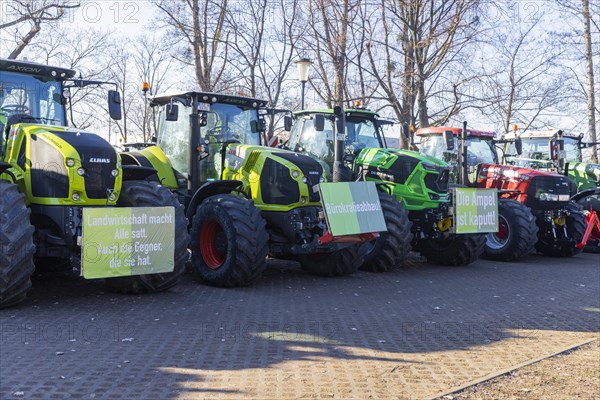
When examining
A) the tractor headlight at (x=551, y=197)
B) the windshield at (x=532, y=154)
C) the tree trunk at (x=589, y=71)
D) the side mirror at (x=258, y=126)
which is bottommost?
the tractor headlight at (x=551, y=197)

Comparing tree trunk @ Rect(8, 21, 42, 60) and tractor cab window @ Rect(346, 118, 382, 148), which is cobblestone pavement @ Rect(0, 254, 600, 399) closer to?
tractor cab window @ Rect(346, 118, 382, 148)

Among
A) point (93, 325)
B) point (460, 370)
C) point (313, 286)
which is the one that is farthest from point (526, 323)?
point (93, 325)

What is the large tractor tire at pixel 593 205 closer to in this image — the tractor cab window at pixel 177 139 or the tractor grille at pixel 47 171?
the tractor cab window at pixel 177 139

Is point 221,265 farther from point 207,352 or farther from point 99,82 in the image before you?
point 207,352

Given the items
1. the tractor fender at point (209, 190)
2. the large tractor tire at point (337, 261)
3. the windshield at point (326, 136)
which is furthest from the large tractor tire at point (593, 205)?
the tractor fender at point (209, 190)

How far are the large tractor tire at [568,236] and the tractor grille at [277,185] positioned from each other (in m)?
7.06

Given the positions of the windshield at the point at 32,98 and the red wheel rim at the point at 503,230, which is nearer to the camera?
the windshield at the point at 32,98

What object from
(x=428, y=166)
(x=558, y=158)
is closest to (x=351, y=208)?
(x=428, y=166)

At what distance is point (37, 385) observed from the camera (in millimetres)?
5023

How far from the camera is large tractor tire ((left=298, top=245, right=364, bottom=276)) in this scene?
428 inches

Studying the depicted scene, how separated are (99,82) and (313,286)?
4.11 meters

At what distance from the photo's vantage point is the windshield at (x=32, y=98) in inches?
345

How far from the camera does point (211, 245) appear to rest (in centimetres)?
1012

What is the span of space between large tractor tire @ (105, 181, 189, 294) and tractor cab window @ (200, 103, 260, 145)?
2529 millimetres
